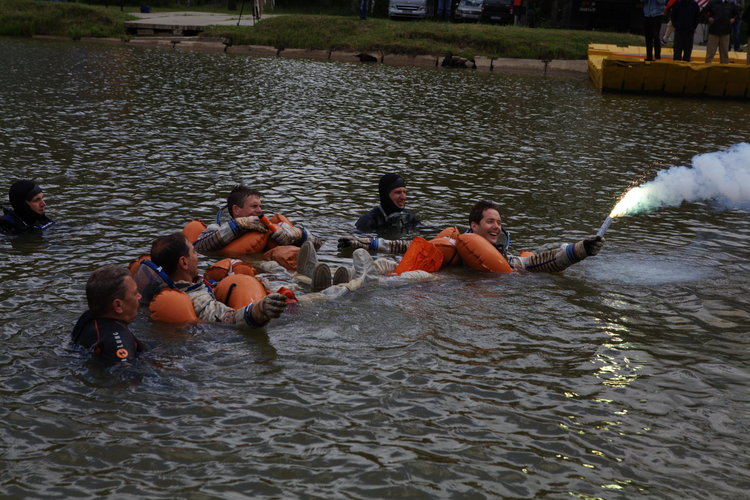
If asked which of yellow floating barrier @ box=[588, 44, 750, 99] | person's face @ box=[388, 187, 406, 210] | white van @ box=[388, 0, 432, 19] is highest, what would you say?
white van @ box=[388, 0, 432, 19]

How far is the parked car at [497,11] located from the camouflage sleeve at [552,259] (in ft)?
128

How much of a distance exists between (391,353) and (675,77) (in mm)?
24187

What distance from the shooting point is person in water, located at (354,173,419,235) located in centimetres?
1308

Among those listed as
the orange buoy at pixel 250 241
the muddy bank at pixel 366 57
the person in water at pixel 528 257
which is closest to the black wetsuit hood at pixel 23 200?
the orange buoy at pixel 250 241

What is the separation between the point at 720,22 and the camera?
93.8 feet

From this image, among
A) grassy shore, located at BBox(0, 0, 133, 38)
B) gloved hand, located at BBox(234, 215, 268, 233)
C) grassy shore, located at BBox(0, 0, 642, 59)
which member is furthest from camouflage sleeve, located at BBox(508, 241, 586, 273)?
grassy shore, located at BBox(0, 0, 133, 38)

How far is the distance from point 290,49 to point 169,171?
23.0m

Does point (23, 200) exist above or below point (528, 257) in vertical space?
above

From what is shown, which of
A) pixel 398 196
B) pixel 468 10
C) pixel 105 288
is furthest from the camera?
pixel 468 10

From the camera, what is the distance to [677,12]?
91.8 feet

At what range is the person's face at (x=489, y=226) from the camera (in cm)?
1137

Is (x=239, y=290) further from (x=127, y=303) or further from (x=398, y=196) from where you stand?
(x=398, y=196)

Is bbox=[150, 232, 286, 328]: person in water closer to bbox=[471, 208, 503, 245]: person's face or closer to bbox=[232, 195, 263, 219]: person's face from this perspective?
bbox=[232, 195, 263, 219]: person's face

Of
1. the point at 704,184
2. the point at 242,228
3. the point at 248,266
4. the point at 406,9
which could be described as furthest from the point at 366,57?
the point at 248,266
